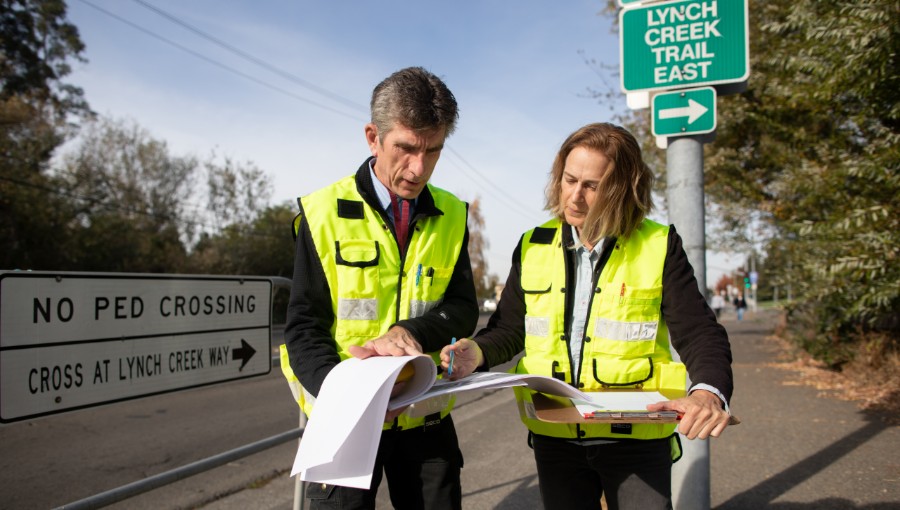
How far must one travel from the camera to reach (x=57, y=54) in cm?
3098

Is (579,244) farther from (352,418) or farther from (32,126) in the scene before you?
(32,126)

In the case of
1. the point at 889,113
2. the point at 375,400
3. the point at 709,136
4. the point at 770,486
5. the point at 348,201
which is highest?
the point at 889,113

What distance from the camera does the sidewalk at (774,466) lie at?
4.36 m

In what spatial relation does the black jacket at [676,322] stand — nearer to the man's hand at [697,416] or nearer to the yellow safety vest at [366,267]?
the man's hand at [697,416]

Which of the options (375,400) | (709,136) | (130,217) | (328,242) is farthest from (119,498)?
(130,217)

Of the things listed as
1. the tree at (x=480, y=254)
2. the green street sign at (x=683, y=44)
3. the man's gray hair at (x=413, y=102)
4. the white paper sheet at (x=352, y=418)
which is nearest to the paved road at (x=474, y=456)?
the green street sign at (x=683, y=44)

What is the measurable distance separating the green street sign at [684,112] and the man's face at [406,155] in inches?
76.9

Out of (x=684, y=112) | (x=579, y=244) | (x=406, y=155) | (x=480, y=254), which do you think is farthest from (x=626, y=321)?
(x=480, y=254)

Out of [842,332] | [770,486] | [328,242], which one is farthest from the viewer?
[842,332]

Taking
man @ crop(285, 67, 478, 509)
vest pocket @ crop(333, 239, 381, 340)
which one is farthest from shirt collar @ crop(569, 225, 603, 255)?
vest pocket @ crop(333, 239, 381, 340)

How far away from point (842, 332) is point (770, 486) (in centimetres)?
689

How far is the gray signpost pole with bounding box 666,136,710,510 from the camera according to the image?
352 cm

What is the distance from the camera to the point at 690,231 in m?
3.62

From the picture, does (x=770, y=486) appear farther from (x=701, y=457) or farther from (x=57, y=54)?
(x=57, y=54)
